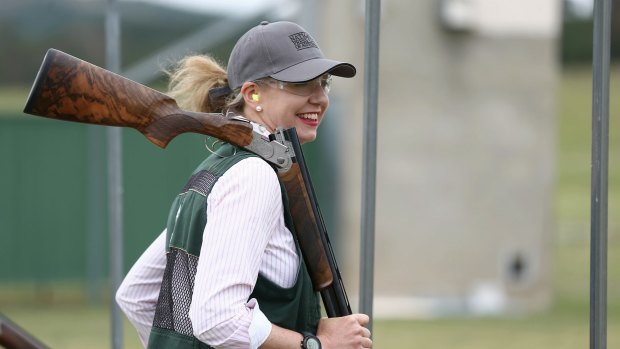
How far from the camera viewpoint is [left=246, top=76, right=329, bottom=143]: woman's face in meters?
2.67

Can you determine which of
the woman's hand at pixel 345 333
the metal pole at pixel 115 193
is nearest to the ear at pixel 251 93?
the woman's hand at pixel 345 333

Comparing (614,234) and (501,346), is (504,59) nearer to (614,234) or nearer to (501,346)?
(501,346)

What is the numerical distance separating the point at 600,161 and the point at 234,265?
0.94m

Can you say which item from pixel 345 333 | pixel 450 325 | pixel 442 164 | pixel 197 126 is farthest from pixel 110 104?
pixel 442 164

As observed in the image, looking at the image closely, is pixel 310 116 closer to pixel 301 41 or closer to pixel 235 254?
pixel 301 41

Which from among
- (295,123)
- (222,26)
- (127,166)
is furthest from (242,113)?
(222,26)

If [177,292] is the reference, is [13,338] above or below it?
below

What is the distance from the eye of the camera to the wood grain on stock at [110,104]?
2.48 metres

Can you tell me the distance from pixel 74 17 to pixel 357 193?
28628 mm

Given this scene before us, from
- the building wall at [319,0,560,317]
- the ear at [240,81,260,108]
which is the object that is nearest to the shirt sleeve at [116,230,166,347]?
the ear at [240,81,260,108]

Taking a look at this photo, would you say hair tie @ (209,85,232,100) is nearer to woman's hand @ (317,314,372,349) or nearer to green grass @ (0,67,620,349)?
woman's hand @ (317,314,372,349)

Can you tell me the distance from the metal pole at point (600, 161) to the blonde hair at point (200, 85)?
0.85 m

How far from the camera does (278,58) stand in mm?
2662

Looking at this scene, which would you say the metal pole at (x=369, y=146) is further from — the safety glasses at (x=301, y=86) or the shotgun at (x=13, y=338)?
the shotgun at (x=13, y=338)
